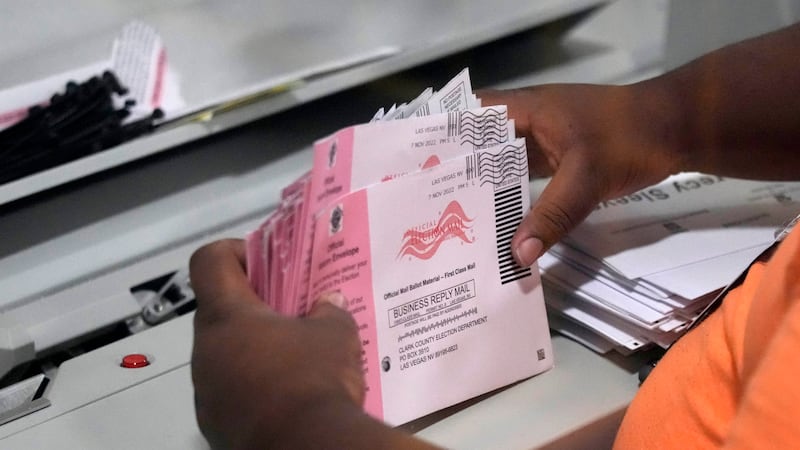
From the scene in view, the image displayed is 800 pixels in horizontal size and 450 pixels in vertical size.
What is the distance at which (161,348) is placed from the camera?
76 centimetres

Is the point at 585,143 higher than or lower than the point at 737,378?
higher

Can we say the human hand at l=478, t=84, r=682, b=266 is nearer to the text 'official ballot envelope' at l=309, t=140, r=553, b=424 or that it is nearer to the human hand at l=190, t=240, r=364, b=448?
the text 'official ballot envelope' at l=309, t=140, r=553, b=424

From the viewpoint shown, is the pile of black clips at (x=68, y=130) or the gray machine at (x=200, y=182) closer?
the gray machine at (x=200, y=182)

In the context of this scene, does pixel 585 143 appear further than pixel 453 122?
Yes

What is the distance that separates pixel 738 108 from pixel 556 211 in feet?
0.73

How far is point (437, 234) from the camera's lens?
0.61m

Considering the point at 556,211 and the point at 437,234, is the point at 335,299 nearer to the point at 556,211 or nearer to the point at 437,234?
the point at 437,234

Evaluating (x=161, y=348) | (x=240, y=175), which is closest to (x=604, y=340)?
(x=161, y=348)

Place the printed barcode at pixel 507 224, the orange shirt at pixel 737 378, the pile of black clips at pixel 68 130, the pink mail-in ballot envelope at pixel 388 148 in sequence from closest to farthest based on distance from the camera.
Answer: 1. the orange shirt at pixel 737 378
2. the pink mail-in ballot envelope at pixel 388 148
3. the printed barcode at pixel 507 224
4. the pile of black clips at pixel 68 130

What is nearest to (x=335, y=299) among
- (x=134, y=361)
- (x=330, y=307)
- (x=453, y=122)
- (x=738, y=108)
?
(x=330, y=307)

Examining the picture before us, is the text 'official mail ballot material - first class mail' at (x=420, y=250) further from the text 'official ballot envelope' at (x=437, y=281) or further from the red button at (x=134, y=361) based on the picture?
the red button at (x=134, y=361)

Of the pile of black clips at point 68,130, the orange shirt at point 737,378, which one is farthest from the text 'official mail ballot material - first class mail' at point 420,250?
the pile of black clips at point 68,130

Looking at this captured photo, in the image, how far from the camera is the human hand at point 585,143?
698mm

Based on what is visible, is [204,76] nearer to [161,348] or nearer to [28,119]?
[28,119]
